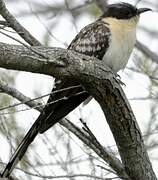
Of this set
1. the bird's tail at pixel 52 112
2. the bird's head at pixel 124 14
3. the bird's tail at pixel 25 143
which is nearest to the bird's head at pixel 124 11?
the bird's head at pixel 124 14

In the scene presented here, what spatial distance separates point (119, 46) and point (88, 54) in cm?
26

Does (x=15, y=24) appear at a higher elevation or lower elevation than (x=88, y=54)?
higher

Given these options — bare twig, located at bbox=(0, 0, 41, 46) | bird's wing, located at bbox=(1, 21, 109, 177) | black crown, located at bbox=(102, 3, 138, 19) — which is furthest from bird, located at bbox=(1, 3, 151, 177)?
bare twig, located at bbox=(0, 0, 41, 46)

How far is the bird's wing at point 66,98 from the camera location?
434 centimetres

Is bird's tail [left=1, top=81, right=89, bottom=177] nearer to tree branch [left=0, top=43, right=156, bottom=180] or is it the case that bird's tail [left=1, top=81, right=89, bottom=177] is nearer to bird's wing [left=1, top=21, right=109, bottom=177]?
bird's wing [left=1, top=21, right=109, bottom=177]

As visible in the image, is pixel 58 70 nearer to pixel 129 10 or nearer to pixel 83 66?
pixel 83 66

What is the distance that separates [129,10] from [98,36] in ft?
2.01

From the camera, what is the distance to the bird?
4.37 metres

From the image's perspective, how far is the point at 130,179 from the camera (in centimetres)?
425

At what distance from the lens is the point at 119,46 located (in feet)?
15.1

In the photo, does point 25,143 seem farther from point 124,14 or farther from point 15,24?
point 124,14

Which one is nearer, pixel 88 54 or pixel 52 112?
pixel 52 112

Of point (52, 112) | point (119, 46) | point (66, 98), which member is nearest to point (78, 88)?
point (66, 98)

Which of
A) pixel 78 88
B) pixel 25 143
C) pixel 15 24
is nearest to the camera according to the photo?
pixel 78 88
